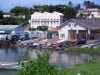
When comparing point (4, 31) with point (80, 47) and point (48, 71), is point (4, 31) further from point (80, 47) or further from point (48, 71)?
point (48, 71)

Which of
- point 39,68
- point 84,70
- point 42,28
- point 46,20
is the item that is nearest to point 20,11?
point 46,20

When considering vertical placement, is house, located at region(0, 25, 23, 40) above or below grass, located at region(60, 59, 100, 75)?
below

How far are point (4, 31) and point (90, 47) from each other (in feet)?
63.4

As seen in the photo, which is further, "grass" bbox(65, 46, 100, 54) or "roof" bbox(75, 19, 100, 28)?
"roof" bbox(75, 19, 100, 28)

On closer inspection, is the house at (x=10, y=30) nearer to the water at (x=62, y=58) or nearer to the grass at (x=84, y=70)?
the water at (x=62, y=58)

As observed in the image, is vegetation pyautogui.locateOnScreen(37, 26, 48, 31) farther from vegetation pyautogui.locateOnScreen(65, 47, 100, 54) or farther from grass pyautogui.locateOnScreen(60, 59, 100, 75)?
grass pyautogui.locateOnScreen(60, 59, 100, 75)

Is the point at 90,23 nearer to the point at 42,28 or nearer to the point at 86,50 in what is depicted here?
the point at 86,50

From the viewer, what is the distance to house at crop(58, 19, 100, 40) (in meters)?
41.5

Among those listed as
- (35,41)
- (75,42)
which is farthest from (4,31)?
(75,42)

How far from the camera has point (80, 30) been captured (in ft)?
139

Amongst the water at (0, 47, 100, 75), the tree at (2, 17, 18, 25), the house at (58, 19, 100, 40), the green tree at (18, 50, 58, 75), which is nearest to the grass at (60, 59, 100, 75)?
the green tree at (18, 50, 58, 75)

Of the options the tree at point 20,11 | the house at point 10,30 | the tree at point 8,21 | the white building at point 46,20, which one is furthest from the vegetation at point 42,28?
the tree at point 20,11

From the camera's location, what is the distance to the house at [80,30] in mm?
41459

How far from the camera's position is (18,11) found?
78.8 m
